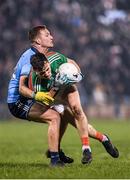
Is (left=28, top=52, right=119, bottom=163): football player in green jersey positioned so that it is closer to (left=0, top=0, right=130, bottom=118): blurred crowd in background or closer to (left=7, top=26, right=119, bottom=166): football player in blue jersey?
(left=7, top=26, right=119, bottom=166): football player in blue jersey

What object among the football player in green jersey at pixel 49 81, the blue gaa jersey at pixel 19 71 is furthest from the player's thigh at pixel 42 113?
the blue gaa jersey at pixel 19 71

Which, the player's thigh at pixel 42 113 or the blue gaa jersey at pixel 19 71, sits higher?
the blue gaa jersey at pixel 19 71

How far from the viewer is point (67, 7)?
54.0 m

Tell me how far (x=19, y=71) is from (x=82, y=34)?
1723 inches

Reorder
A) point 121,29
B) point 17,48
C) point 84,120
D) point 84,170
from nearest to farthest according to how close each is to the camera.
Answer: point 84,170
point 84,120
point 17,48
point 121,29

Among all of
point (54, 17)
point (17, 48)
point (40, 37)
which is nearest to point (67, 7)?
point (54, 17)

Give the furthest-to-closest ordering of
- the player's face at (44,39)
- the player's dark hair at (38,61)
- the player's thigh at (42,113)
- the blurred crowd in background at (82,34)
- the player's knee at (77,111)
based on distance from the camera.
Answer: the blurred crowd in background at (82,34)
the player's face at (44,39)
the player's knee at (77,111)
the player's thigh at (42,113)
the player's dark hair at (38,61)

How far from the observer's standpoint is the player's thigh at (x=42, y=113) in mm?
10562

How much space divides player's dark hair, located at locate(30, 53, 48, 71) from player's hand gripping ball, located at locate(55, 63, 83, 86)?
27cm

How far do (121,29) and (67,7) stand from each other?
170 inches

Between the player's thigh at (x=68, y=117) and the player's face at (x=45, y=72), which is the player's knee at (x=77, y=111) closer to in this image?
the player's thigh at (x=68, y=117)

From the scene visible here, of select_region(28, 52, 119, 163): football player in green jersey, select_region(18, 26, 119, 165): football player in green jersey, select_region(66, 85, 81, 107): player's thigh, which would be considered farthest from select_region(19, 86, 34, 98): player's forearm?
select_region(66, 85, 81, 107): player's thigh

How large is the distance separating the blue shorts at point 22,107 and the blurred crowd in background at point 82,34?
3970 centimetres

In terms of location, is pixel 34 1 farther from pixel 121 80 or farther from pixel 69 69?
pixel 69 69
